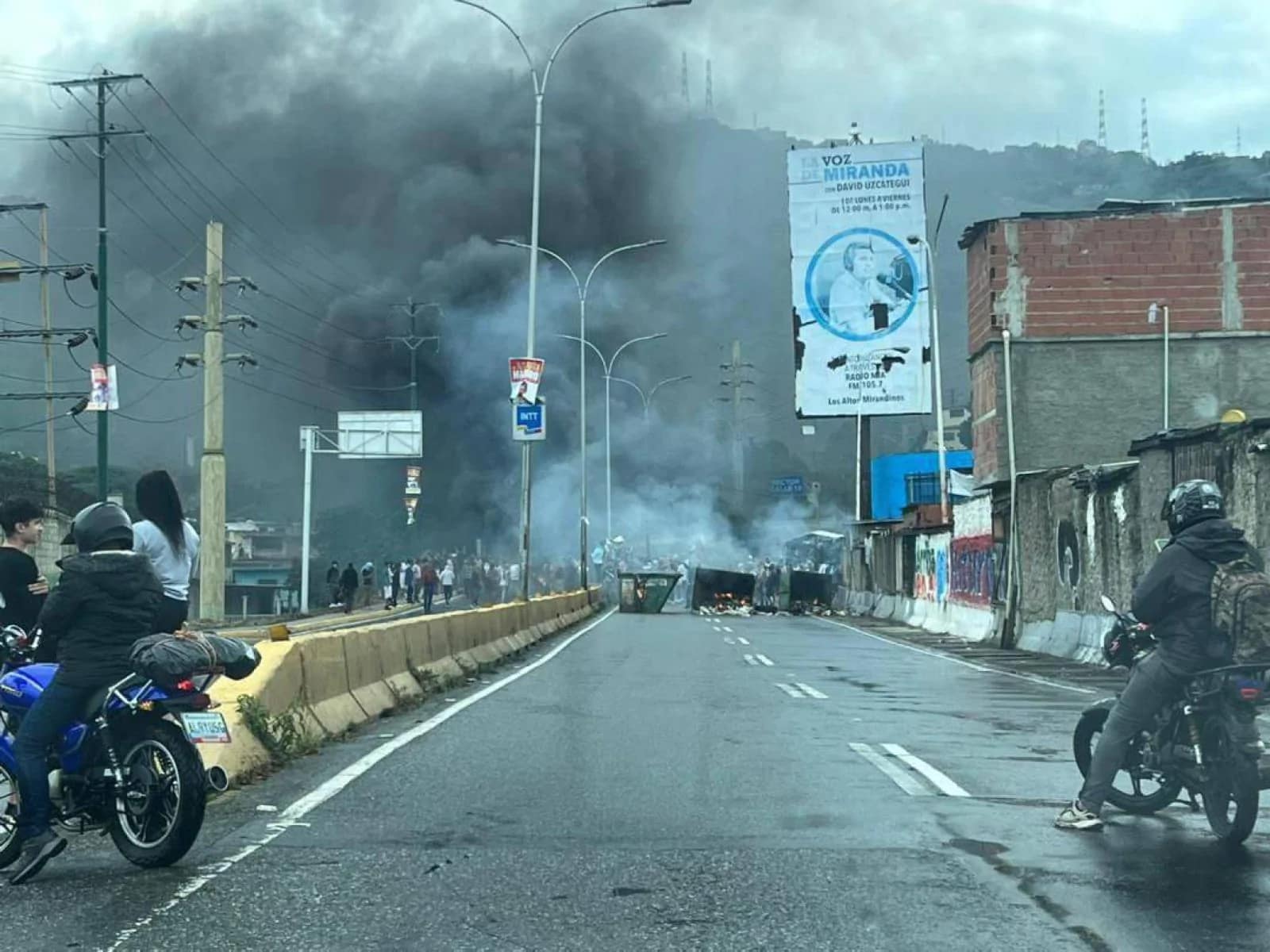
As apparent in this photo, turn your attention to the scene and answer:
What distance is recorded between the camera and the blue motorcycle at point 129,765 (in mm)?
6395

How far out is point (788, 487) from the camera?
309 ft

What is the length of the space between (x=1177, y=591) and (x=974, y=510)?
26.2 meters

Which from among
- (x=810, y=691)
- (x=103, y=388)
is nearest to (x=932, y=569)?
(x=103, y=388)

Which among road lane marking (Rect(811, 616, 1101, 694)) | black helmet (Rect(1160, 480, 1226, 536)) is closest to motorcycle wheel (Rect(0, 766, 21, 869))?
black helmet (Rect(1160, 480, 1226, 536))

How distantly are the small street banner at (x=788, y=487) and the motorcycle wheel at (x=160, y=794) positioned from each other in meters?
87.1

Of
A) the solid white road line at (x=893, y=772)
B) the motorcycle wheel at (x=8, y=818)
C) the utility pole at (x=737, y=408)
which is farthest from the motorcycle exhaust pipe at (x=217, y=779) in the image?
the utility pole at (x=737, y=408)

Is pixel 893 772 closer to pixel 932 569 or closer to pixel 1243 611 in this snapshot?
pixel 1243 611

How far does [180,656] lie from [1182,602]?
426 cm

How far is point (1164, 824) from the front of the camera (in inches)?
307

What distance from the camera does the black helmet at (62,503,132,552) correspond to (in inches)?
258

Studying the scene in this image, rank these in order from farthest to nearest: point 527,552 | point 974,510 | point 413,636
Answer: point 974,510 → point 527,552 → point 413,636

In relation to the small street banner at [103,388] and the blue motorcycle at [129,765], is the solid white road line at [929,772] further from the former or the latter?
the small street banner at [103,388]

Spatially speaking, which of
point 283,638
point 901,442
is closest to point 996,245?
point 283,638

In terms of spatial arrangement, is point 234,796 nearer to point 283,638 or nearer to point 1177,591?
point 283,638
